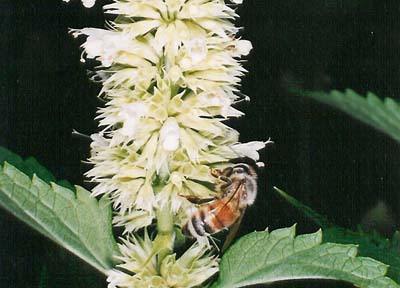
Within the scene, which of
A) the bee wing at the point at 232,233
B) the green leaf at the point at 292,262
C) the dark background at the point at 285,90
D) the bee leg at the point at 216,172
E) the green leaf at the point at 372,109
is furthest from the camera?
the dark background at the point at 285,90

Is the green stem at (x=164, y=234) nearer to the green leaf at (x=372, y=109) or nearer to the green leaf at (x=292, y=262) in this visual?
the green leaf at (x=292, y=262)

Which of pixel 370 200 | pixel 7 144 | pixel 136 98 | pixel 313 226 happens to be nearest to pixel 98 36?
pixel 136 98

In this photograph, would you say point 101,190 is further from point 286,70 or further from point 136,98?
point 286,70

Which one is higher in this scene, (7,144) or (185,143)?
(185,143)

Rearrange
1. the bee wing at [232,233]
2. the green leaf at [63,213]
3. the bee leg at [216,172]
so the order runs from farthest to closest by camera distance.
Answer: the bee wing at [232,233] → the bee leg at [216,172] → the green leaf at [63,213]

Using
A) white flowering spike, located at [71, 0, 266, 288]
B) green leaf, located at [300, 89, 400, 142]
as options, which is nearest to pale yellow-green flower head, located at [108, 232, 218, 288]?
white flowering spike, located at [71, 0, 266, 288]

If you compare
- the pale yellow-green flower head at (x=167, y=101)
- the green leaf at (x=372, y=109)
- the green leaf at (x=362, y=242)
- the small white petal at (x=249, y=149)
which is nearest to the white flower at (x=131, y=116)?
the pale yellow-green flower head at (x=167, y=101)

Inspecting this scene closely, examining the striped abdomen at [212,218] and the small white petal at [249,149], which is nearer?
the striped abdomen at [212,218]
